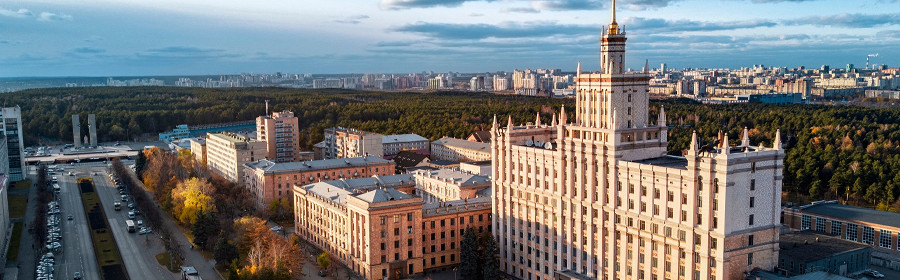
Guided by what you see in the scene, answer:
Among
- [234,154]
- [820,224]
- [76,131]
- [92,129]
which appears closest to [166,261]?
[234,154]

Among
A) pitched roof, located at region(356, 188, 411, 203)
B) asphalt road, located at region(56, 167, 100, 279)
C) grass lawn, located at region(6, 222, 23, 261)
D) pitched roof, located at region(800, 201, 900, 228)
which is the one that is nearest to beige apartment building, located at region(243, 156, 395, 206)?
asphalt road, located at region(56, 167, 100, 279)

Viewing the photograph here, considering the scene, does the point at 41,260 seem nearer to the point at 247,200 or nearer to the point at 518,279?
the point at 247,200

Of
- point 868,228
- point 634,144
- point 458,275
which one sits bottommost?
point 458,275

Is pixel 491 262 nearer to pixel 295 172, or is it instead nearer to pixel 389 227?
pixel 389 227

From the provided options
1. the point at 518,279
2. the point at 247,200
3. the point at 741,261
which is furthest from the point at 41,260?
the point at 741,261

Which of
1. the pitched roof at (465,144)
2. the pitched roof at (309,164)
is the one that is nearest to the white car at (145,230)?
the pitched roof at (309,164)

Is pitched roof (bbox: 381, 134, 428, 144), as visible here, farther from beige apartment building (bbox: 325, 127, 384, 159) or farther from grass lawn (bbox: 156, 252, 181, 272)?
grass lawn (bbox: 156, 252, 181, 272)
